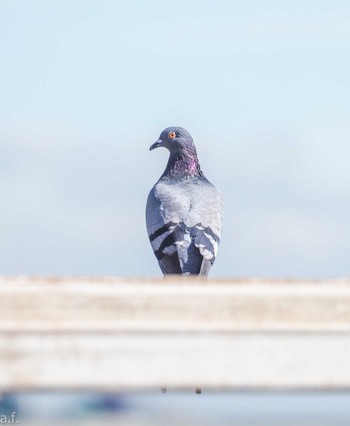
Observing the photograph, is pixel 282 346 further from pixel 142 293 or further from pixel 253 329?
pixel 142 293

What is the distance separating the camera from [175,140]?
1581 cm

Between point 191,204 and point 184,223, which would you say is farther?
point 191,204

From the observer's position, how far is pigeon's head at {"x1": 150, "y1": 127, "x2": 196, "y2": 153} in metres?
15.6

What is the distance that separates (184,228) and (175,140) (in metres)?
2.93

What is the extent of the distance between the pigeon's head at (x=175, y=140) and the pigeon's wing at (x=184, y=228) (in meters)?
1.54

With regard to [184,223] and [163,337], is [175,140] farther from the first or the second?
[163,337]

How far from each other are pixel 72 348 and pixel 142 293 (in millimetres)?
199

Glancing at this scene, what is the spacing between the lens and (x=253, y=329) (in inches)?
99.3

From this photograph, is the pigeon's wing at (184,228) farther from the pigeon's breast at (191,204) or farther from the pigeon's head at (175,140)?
the pigeon's head at (175,140)

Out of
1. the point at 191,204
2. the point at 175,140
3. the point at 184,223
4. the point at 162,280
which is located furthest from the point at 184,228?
the point at 162,280

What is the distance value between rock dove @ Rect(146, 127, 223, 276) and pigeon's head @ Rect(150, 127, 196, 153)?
68 centimetres

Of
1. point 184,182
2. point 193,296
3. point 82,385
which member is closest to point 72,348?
point 82,385

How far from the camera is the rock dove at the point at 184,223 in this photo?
1288cm

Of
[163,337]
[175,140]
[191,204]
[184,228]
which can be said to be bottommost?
[163,337]
